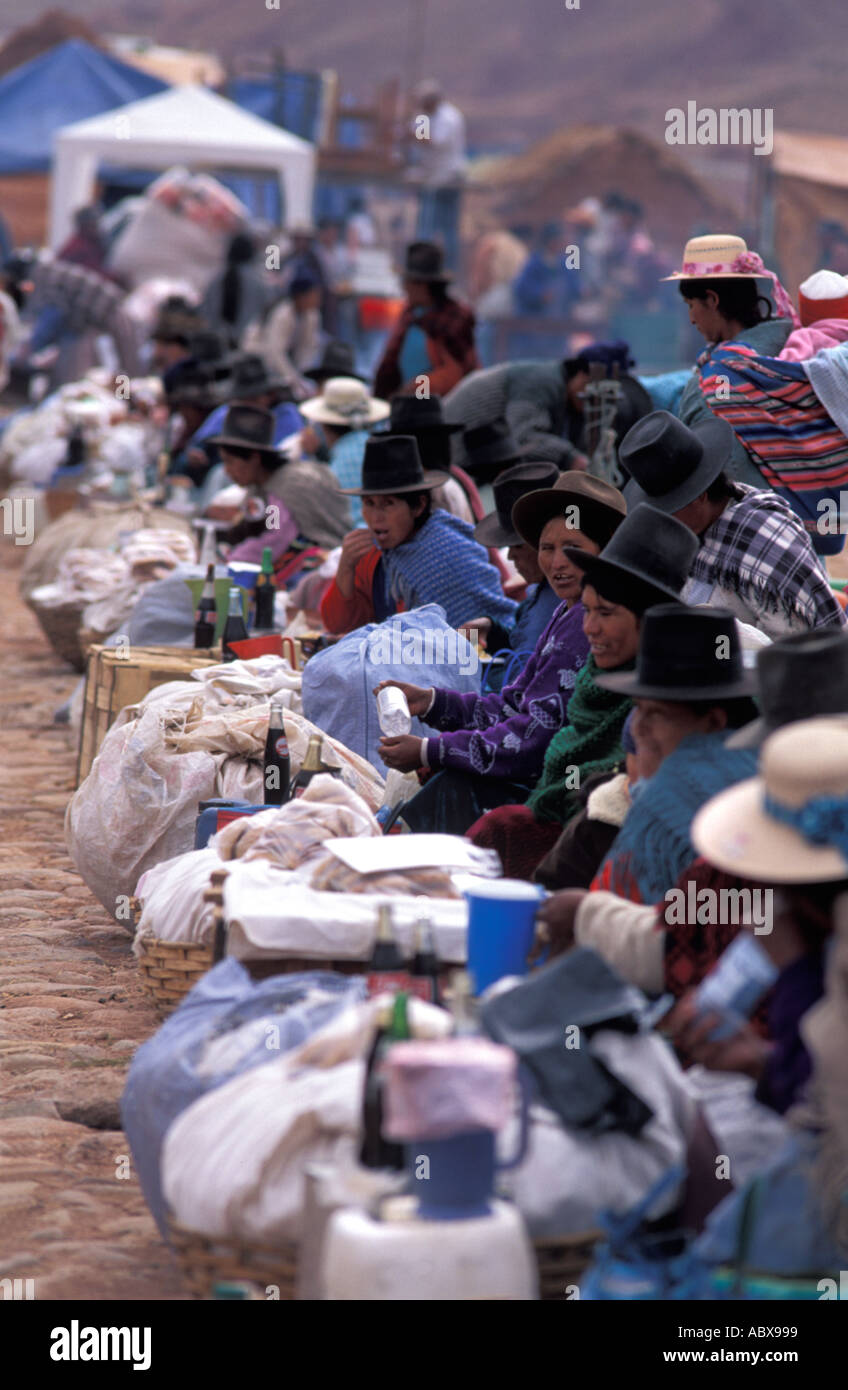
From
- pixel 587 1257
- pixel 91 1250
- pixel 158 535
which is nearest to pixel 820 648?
pixel 587 1257

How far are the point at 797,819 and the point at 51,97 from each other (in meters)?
24.2

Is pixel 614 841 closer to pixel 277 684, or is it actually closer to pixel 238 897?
pixel 238 897

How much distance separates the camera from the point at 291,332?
13891mm

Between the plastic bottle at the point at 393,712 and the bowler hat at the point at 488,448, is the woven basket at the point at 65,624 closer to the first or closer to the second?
the bowler hat at the point at 488,448

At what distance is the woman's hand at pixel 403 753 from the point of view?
15.8 ft

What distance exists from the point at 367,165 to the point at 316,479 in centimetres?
1781

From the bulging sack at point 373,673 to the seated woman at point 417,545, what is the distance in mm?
654

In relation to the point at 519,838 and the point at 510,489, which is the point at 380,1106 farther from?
the point at 510,489

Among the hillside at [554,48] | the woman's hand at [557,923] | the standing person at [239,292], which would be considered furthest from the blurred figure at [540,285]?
the hillside at [554,48]

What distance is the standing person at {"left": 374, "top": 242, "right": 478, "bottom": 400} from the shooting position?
10258 mm

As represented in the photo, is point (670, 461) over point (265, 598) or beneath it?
over

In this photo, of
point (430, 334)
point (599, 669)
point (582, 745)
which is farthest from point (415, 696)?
point (430, 334)

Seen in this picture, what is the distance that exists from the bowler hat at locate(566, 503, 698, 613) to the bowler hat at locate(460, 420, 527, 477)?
12.0ft

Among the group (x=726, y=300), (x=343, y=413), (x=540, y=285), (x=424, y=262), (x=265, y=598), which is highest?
(x=540, y=285)
